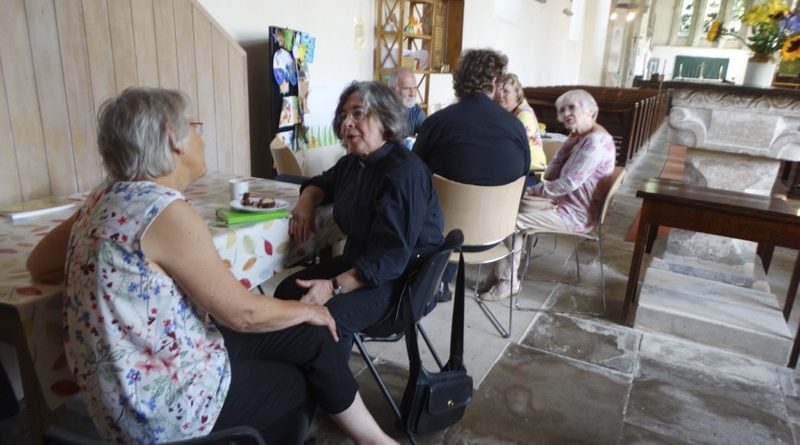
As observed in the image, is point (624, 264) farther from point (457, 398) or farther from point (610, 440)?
point (457, 398)

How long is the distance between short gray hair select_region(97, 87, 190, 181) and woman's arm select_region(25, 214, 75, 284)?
0.21 metres

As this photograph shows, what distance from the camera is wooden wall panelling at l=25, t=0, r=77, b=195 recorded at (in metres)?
1.72

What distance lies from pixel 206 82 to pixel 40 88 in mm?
797

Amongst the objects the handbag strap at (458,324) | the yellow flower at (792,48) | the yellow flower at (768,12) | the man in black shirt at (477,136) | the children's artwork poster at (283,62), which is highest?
the yellow flower at (768,12)

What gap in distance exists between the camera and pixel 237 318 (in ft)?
3.56

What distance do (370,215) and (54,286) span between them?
833mm

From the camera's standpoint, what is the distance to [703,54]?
2164cm

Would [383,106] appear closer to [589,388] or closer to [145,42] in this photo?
[145,42]

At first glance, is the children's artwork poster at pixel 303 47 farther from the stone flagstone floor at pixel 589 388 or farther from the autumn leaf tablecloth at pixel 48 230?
the stone flagstone floor at pixel 589 388

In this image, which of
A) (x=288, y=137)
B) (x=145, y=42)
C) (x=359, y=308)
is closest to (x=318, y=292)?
(x=359, y=308)

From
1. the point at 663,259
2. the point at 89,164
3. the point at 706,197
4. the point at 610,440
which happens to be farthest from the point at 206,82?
the point at 663,259

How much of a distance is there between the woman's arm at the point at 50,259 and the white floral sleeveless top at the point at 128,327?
147mm

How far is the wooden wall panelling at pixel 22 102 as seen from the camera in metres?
1.63

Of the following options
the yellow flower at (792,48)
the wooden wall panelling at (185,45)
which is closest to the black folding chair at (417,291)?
the wooden wall panelling at (185,45)
